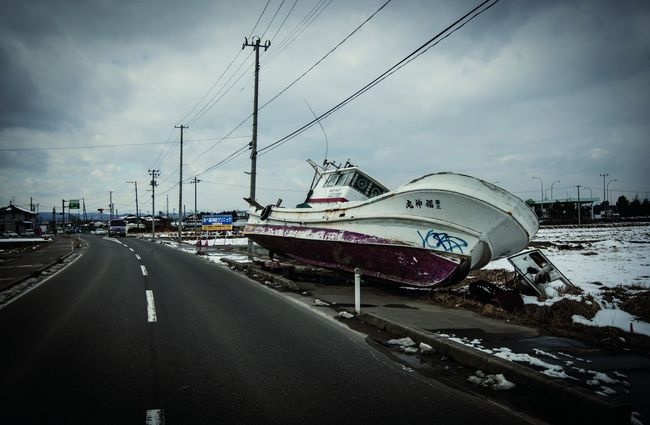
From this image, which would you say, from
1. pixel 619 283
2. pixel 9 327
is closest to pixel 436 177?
pixel 619 283

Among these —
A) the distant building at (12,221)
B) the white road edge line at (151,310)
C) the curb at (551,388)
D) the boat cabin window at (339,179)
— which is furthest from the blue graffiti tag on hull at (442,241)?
the distant building at (12,221)

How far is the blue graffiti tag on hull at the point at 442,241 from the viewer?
829 cm

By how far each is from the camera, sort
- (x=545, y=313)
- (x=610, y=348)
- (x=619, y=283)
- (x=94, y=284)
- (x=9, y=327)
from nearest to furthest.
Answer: (x=610, y=348) → (x=9, y=327) → (x=545, y=313) → (x=619, y=283) → (x=94, y=284)

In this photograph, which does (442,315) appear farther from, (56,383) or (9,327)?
(9,327)

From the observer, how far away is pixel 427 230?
342 inches

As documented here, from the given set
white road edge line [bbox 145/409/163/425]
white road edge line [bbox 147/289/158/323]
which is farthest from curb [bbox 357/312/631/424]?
white road edge line [bbox 147/289/158/323]

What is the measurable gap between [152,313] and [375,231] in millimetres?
5393

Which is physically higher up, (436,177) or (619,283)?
(436,177)

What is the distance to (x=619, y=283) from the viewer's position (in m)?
9.38

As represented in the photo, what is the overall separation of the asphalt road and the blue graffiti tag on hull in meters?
3.18

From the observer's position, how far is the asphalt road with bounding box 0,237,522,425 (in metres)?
3.24

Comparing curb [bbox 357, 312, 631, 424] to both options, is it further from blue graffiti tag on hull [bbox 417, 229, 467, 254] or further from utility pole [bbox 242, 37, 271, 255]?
utility pole [bbox 242, 37, 271, 255]

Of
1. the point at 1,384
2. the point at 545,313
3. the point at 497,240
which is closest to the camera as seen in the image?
the point at 1,384

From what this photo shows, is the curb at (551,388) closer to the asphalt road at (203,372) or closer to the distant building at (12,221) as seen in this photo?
the asphalt road at (203,372)
